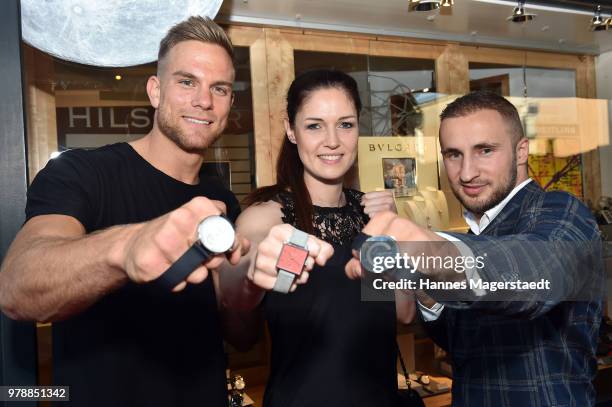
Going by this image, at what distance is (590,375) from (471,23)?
217 centimetres

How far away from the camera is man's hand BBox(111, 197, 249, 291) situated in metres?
0.66

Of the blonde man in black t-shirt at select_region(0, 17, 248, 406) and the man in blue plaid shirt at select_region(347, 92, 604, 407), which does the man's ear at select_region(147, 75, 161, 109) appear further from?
the man in blue plaid shirt at select_region(347, 92, 604, 407)

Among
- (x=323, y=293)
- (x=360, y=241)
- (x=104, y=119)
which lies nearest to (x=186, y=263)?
(x=360, y=241)

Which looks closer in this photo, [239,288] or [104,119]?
[239,288]

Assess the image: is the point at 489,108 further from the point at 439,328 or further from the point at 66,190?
the point at 66,190

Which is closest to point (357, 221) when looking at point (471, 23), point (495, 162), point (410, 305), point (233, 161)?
point (410, 305)

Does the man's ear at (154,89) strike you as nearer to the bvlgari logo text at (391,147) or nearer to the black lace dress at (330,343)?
the black lace dress at (330,343)

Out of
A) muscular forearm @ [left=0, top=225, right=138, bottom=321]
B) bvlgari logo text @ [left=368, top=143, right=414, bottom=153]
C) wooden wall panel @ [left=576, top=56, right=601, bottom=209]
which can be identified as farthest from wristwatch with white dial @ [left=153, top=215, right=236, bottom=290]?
wooden wall panel @ [left=576, top=56, right=601, bottom=209]

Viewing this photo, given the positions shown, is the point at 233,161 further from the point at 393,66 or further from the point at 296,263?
the point at 296,263

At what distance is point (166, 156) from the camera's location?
52.2 inches

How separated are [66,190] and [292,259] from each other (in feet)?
2.13

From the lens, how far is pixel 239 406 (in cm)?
239

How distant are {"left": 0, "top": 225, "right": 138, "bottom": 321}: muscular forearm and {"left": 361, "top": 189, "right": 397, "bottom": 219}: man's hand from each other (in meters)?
0.78

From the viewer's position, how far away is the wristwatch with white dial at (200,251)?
0.66 m
